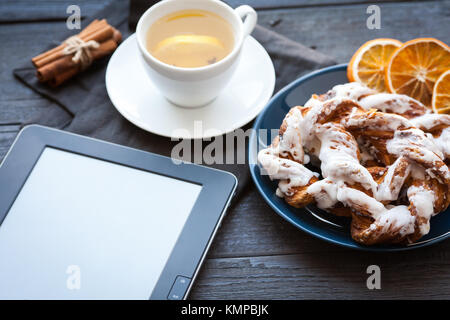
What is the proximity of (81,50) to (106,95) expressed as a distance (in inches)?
5.1

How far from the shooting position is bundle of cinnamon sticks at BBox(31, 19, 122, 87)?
3.87ft

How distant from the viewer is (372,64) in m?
1.09

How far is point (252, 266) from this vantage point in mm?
972

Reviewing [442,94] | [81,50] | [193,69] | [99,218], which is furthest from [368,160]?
[81,50]

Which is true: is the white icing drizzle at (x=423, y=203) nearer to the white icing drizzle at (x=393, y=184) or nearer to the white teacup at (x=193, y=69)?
the white icing drizzle at (x=393, y=184)

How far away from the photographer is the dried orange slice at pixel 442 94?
1.00 meters

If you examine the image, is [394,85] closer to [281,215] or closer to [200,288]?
[281,215]

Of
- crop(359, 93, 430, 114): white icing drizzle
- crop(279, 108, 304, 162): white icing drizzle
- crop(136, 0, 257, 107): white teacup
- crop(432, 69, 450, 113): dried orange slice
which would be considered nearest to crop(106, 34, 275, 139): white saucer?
crop(136, 0, 257, 107): white teacup

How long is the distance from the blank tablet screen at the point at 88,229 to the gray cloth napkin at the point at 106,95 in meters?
0.11

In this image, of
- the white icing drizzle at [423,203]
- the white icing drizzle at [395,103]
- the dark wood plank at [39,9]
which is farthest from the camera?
the dark wood plank at [39,9]

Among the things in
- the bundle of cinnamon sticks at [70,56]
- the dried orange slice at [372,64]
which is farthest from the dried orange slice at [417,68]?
the bundle of cinnamon sticks at [70,56]

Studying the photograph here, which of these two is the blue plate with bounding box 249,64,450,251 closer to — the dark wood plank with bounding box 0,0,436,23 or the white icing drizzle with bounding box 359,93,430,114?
the white icing drizzle with bounding box 359,93,430,114

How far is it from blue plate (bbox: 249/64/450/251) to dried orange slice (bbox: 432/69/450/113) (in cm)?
20

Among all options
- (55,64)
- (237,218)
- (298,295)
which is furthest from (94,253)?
(55,64)
